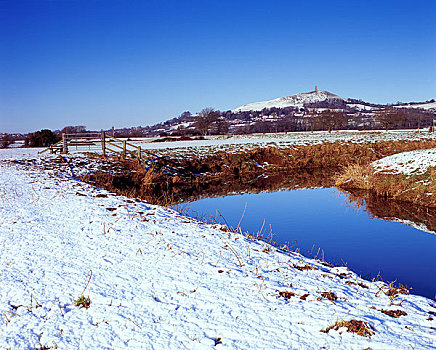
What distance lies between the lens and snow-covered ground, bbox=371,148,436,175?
18.6 m

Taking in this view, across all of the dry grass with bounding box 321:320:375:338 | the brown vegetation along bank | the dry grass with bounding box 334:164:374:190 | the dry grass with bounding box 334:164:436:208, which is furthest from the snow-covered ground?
the dry grass with bounding box 321:320:375:338

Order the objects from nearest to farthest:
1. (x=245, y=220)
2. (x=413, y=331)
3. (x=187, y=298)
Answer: (x=413, y=331), (x=187, y=298), (x=245, y=220)

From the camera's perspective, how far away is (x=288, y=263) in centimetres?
680

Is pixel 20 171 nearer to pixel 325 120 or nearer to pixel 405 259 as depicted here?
pixel 405 259

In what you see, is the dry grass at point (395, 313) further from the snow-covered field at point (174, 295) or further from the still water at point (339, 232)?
the still water at point (339, 232)

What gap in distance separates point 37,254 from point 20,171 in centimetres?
1373

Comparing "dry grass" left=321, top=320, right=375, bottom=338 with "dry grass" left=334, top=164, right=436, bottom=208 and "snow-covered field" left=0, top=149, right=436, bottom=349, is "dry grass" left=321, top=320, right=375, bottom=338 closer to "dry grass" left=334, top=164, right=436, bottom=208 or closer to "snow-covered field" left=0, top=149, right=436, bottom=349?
"snow-covered field" left=0, top=149, right=436, bottom=349

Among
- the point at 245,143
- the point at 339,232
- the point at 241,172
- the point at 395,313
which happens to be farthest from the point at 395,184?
the point at 245,143

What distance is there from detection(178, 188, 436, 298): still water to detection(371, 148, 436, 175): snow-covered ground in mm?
3848

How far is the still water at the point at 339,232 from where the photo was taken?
8656 mm

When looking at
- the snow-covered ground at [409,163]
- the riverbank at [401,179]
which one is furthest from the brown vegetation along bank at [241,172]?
the snow-covered ground at [409,163]

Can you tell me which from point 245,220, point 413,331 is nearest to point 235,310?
point 413,331

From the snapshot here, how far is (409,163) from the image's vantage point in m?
19.8

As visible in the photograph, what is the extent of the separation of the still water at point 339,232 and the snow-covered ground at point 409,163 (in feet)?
12.6
